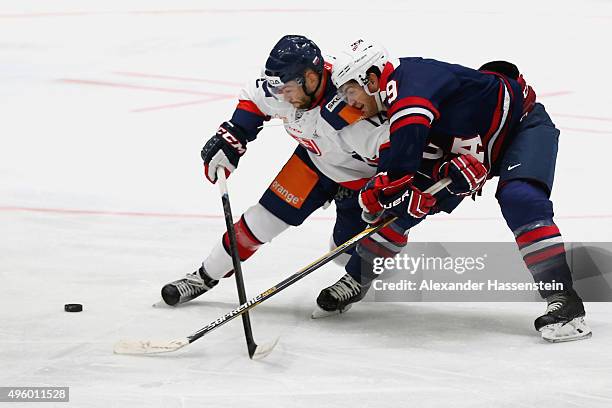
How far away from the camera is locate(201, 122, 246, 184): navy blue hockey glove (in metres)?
3.83

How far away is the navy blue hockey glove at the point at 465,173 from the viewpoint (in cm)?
347

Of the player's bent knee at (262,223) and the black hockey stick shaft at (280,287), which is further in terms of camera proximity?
the player's bent knee at (262,223)

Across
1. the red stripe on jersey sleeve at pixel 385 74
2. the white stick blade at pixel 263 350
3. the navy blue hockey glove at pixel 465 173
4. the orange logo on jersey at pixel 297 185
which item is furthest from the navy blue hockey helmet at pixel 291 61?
the white stick blade at pixel 263 350

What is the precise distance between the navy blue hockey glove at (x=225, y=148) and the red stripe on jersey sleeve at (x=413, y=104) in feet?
2.24

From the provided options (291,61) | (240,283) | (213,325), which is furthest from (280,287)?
(291,61)

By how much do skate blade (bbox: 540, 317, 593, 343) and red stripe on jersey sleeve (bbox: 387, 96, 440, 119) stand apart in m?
0.75

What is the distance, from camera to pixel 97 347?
343cm

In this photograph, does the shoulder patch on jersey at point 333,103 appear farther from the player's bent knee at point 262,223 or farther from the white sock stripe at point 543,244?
the white sock stripe at point 543,244

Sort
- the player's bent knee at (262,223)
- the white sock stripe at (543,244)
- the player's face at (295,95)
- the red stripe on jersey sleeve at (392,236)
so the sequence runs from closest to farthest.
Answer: the white sock stripe at (543,244), the player's face at (295,95), the red stripe on jersey sleeve at (392,236), the player's bent knee at (262,223)

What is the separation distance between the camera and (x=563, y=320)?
3.42 metres

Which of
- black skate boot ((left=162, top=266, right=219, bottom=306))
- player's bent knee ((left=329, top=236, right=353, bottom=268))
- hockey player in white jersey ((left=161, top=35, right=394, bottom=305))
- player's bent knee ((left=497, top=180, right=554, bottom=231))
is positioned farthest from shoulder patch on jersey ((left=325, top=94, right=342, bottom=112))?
black skate boot ((left=162, top=266, right=219, bottom=306))

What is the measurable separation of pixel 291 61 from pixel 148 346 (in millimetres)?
991

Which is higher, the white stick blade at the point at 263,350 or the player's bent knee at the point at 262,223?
the player's bent knee at the point at 262,223

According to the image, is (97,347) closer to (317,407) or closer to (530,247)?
(317,407)
